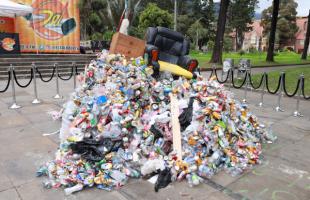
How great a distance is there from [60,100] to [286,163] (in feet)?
18.6

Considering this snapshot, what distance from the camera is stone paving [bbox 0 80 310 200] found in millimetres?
2976

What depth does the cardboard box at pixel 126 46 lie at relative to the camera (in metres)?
5.30

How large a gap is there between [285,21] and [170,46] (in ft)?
196

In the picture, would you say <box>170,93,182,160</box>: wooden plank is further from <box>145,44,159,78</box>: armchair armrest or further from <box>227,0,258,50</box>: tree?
<box>227,0,258,50</box>: tree

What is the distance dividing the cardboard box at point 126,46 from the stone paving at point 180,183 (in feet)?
6.05

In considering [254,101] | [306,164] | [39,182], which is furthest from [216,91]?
[254,101]

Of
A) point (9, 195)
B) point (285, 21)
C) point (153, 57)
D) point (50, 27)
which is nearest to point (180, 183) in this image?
point (9, 195)

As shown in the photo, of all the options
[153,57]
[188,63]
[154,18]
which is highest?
[154,18]

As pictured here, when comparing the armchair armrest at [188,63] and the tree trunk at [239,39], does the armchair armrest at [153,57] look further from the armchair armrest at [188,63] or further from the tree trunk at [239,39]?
the tree trunk at [239,39]

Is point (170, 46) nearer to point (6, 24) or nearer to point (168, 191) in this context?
point (168, 191)

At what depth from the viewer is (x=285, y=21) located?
58.3m

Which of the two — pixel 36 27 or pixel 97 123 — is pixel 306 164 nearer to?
pixel 97 123

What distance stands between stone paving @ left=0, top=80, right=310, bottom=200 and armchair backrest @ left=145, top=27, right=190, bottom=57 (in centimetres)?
276

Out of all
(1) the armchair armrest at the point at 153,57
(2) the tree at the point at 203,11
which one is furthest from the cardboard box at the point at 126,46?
(2) the tree at the point at 203,11
